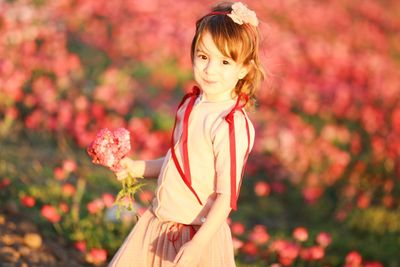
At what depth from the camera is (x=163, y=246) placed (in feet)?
8.61

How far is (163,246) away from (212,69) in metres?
0.76

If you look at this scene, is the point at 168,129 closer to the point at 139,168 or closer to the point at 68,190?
the point at 68,190

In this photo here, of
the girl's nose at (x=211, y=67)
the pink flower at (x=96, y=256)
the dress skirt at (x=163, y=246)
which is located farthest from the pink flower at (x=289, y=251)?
the girl's nose at (x=211, y=67)

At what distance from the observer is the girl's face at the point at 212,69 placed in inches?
99.0

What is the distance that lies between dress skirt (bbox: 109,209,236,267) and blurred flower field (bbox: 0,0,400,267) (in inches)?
30.6

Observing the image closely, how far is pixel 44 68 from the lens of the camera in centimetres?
641

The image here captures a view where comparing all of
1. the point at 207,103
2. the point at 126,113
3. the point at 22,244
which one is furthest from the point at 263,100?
the point at 207,103

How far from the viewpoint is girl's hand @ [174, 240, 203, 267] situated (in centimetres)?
237

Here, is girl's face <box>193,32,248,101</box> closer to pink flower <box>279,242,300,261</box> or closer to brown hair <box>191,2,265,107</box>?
brown hair <box>191,2,265,107</box>

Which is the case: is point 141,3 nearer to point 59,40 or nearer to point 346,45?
point 59,40

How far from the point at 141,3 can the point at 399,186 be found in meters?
4.82

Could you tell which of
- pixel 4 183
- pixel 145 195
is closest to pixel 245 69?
pixel 4 183

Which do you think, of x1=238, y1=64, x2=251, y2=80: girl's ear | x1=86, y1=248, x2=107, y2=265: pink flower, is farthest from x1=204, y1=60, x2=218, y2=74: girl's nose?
x1=86, y1=248, x2=107, y2=265: pink flower

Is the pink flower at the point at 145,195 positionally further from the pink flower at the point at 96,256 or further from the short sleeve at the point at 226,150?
the short sleeve at the point at 226,150
